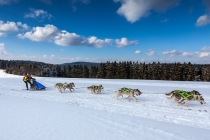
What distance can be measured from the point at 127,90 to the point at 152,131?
245 inches

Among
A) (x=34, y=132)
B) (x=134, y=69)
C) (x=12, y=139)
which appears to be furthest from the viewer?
(x=134, y=69)

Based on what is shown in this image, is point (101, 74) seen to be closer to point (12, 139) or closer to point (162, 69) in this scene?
point (162, 69)

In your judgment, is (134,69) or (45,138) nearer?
(45,138)

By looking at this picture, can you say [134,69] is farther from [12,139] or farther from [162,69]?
[12,139]

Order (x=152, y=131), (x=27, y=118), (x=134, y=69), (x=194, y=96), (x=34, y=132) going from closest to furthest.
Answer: (x=34, y=132)
(x=152, y=131)
(x=27, y=118)
(x=194, y=96)
(x=134, y=69)

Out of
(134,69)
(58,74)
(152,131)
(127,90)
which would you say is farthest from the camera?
(58,74)

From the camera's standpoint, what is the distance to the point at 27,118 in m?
5.20

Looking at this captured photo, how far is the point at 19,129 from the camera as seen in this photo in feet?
13.7

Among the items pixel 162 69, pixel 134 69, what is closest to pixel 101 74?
pixel 134 69

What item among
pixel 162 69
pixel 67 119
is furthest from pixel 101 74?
pixel 67 119

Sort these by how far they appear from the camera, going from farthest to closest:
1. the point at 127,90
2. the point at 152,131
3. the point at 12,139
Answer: the point at 127,90 → the point at 152,131 → the point at 12,139

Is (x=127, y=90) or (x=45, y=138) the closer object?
(x=45, y=138)

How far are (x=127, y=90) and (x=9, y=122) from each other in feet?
24.9

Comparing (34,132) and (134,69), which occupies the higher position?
(134,69)
